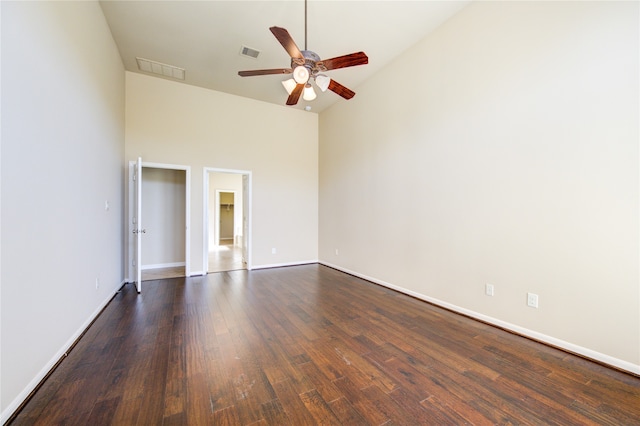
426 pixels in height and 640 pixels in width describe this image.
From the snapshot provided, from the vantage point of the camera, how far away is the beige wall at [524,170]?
2.04 metres

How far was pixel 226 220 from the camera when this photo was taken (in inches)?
462

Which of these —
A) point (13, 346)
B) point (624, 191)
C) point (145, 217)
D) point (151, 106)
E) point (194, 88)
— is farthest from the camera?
point (145, 217)

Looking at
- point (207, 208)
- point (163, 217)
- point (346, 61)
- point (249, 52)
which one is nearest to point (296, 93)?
point (346, 61)

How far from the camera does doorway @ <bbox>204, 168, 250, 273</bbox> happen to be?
18.0 feet

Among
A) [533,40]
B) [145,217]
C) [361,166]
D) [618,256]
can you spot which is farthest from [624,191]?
[145,217]

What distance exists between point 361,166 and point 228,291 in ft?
10.4

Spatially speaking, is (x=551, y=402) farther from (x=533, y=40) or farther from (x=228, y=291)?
(x=228, y=291)

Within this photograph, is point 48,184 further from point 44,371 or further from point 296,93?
point 296,93

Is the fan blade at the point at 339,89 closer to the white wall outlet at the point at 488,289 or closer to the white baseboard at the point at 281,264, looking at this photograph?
the white wall outlet at the point at 488,289

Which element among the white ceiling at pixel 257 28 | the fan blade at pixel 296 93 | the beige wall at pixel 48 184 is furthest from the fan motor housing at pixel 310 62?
the beige wall at pixel 48 184

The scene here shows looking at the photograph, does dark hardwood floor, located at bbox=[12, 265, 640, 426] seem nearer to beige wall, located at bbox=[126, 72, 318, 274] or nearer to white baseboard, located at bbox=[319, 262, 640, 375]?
white baseboard, located at bbox=[319, 262, 640, 375]

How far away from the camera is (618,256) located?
2.04m

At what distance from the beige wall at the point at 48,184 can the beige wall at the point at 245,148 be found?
1.44 metres

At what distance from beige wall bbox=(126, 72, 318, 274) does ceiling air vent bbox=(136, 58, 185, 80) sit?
0.78 ft
